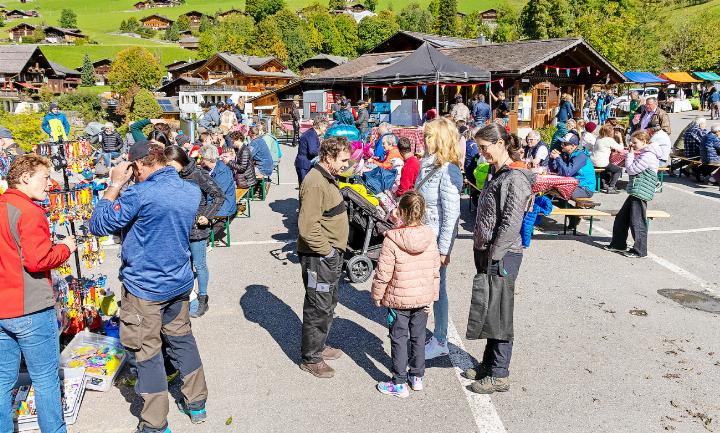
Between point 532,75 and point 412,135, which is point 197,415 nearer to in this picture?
point 412,135

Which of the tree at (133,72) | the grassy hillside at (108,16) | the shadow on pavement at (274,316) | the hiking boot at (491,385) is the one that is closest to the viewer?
the hiking boot at (491,385)

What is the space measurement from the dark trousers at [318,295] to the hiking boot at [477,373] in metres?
1.30

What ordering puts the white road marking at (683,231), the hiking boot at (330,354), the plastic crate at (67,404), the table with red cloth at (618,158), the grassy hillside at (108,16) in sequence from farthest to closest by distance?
the grassy hillside at (108,16)
the table with red cloth at (618,158)
the white road marking at (683,231)
the hiking boot at (330,354)
the plastic crate at (67,404)

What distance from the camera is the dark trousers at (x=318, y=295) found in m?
4.88

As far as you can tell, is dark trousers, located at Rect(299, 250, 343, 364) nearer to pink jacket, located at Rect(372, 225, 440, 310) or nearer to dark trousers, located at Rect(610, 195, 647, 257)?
pink jacket, located at Rect(372, 225, 440, 310)

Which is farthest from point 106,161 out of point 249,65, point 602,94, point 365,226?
point 249,65

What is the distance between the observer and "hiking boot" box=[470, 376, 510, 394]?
4.76 m

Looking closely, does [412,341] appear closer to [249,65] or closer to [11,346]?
[11,346]

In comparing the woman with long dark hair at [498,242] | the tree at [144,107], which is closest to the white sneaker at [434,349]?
the woman with long dark hair at [498,242]

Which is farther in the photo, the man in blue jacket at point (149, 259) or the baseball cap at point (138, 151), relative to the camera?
the baseball cap at point (138, 151)

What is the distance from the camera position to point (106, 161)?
1611cm

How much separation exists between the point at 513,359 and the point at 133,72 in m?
83.1

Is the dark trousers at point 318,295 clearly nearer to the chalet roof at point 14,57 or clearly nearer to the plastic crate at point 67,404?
the plastic crate at point 67,404

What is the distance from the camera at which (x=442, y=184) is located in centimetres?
500
